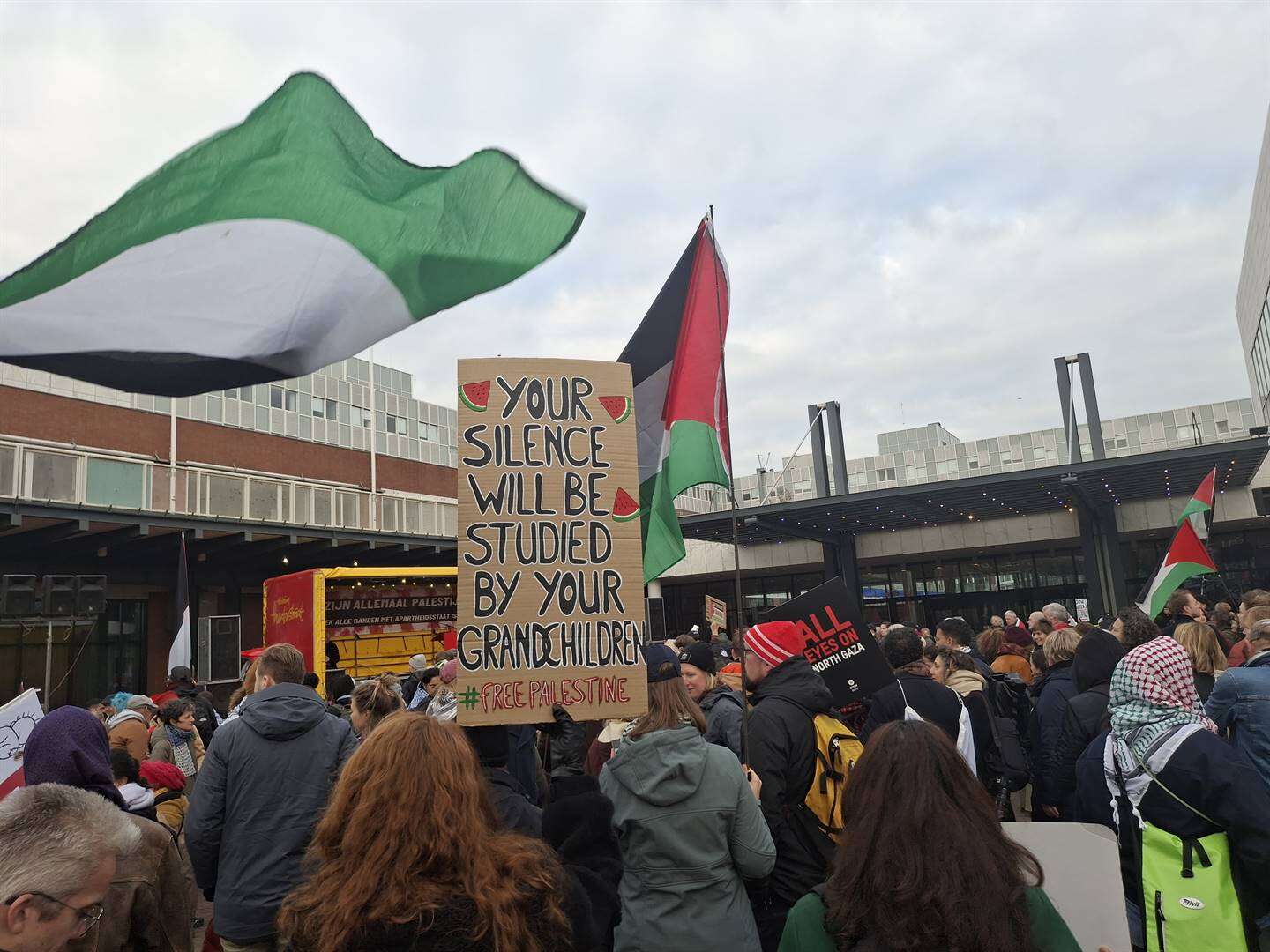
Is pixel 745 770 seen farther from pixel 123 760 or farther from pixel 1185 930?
pixel 123 760

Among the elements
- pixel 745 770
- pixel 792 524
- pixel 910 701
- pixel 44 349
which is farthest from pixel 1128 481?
pixel 44 349

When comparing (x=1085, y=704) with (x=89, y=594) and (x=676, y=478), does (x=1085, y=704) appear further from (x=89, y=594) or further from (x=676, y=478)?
(x=89, y=594)

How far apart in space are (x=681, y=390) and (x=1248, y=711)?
10.6ft

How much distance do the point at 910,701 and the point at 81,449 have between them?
19804mm

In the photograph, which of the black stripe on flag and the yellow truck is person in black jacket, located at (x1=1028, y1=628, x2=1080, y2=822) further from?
the yellow truck

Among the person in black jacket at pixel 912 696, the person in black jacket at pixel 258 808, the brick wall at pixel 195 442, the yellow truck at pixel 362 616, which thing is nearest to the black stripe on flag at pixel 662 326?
the person in black jacket at pixel 912 696

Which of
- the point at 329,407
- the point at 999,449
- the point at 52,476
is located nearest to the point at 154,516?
the point at 52,476

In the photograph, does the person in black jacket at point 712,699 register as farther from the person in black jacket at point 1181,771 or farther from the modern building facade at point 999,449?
the modern building facade at point 999,449

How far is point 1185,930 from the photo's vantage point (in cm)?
340

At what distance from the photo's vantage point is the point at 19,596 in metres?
11.5

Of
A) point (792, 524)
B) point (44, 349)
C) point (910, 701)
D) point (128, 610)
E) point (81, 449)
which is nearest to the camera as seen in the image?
point (44, 349)

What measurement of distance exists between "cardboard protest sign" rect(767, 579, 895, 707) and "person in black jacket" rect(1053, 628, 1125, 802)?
144 cm

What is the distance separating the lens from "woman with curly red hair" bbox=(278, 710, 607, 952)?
1971mm

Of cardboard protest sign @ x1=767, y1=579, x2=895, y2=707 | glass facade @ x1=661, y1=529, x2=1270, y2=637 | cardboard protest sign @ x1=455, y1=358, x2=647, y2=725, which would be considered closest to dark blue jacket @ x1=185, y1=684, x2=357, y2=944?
cardboard protest sign @ x1=455, y1=358, x2=647, y2=725
